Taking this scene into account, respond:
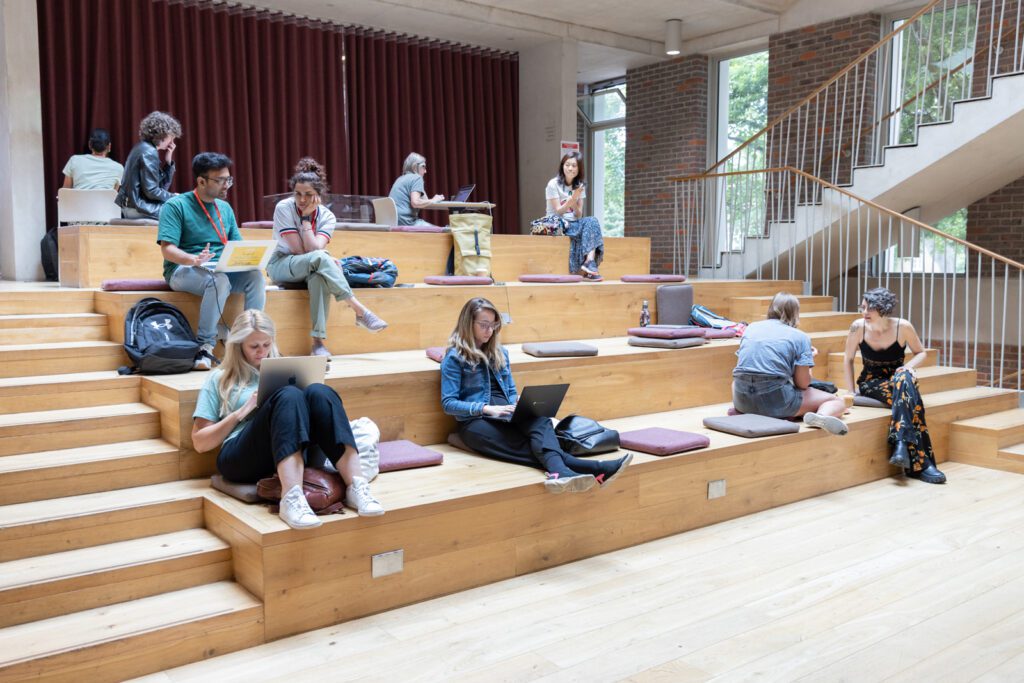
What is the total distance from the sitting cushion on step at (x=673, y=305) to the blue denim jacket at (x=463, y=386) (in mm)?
2430

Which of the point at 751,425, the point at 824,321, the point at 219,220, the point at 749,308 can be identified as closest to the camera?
the point at 219,220

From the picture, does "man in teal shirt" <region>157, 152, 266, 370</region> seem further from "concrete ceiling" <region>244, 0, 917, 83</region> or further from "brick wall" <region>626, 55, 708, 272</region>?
"brick wall" <region>626, 55, 708, 272</region>

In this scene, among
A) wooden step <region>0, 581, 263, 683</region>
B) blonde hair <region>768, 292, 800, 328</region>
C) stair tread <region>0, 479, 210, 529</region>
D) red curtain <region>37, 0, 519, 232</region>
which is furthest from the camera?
red curtain <region>37, 0, 519, 232</region>

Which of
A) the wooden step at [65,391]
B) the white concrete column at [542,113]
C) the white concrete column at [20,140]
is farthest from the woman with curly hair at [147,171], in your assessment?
the white concrete column at [542,113]

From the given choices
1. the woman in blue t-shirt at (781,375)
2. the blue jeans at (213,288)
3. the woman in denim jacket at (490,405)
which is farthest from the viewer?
the woman in blue t-shirt at (781,375)

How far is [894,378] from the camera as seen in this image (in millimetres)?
5039

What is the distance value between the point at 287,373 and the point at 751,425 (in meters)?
2.48

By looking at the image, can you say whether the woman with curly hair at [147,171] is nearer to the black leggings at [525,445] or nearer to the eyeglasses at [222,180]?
the eyeglasses at [222,180]

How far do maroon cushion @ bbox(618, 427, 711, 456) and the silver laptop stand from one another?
5.18ft

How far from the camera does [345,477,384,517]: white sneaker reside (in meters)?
2.93

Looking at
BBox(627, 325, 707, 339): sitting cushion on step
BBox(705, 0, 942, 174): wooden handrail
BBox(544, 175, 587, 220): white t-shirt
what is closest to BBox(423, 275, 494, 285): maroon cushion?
BBox(627, 325, 707, 339): sitting cushion on step

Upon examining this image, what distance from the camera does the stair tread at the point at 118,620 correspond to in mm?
2469

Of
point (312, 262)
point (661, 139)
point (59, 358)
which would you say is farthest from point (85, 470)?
point (661, 139)

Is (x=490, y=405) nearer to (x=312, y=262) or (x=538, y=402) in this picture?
(x=538, y=402)
